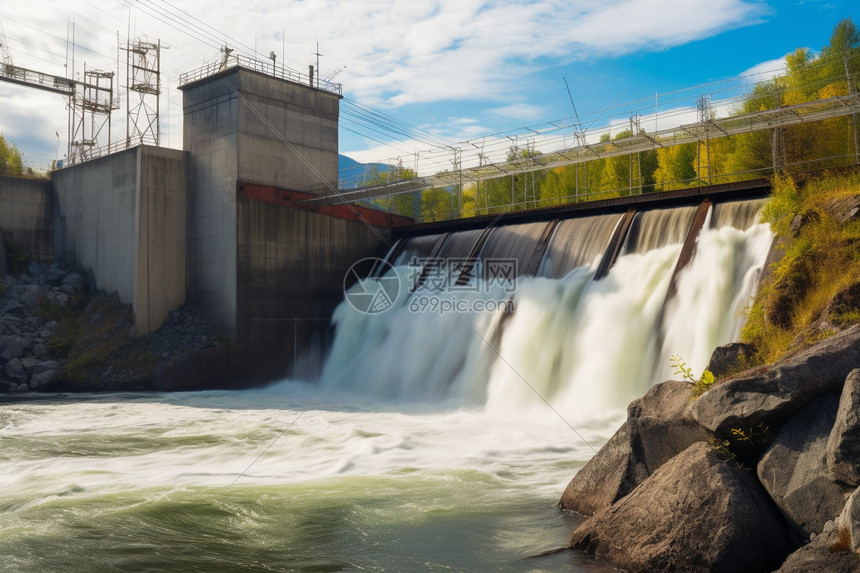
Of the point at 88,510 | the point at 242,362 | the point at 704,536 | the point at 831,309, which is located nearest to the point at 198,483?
the point at 88,510

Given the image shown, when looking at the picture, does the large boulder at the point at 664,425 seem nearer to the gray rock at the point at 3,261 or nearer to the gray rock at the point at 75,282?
the gray rock at the point at 75,282

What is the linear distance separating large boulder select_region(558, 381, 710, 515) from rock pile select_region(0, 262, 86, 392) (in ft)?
75.0

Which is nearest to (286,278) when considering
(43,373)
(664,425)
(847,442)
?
(43,373)

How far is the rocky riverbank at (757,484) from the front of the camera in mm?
5973

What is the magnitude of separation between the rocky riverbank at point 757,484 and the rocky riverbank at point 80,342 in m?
21.1

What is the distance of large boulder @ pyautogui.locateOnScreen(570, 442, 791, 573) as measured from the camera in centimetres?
633

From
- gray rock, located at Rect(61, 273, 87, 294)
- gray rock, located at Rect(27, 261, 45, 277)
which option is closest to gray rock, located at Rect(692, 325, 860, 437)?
gray rock, located at Rect(61, 273, 87, 294)

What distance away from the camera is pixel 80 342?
88.8 feet

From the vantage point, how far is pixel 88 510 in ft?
31.5

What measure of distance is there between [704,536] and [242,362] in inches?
849

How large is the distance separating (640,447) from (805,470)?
2133mm

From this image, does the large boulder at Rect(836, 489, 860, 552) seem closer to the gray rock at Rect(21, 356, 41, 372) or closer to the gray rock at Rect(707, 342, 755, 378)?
the gray rock at Rect(707, 342, 755, 378)

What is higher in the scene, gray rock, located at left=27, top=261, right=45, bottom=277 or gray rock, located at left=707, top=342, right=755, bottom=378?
gray rock, located at left=27, top=261, right=45, bottom=277

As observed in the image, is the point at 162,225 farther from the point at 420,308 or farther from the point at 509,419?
the point at 509,419
